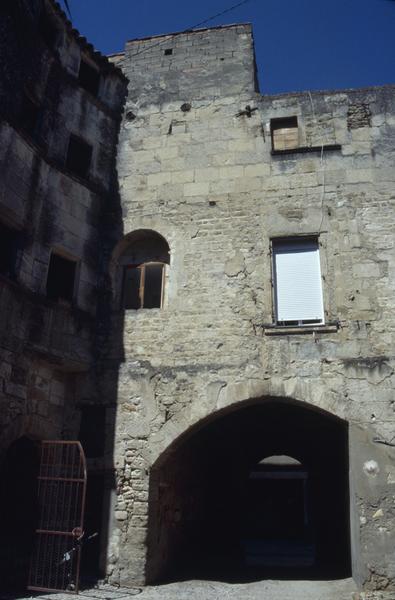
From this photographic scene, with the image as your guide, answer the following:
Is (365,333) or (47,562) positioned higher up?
(365,333)

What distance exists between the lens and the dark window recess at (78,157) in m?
9.05

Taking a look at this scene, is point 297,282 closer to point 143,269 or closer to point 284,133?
point 143,269

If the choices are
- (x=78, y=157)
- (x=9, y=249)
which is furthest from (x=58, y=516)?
(x=78, y=157)

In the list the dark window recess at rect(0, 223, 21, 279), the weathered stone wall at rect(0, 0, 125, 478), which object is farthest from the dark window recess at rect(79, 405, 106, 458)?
the dark window recess at rect(0, 223, 21, 279)

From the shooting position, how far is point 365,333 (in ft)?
25.1

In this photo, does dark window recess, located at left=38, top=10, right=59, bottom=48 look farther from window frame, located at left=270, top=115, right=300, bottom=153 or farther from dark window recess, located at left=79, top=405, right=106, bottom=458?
dark window recess, located at left=79, top=405, right=106, bottom=458

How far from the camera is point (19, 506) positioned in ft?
26.1

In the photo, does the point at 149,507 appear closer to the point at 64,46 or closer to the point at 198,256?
the point at 198,256

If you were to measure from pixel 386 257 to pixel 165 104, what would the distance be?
4864mm

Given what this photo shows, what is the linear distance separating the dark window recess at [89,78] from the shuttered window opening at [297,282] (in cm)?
448

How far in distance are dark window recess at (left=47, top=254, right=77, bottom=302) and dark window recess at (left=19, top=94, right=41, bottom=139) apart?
1.94m

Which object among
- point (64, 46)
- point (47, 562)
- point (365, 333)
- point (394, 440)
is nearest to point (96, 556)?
point (47, 562)

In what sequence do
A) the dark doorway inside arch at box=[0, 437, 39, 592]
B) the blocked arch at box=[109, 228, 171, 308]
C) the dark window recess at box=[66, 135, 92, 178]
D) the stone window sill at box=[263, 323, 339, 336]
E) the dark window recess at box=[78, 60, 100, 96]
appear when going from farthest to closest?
the dark window recess at box=[78, 60, 100, 96], the dark window recess at box=[66, 135, 92, 178], the blocked arch at box=[109, 228, 171, 308], the stone window sill at box=[263, 323, 339, 336], the dark doorway inside arch at box=[0, 437, 39, 592]

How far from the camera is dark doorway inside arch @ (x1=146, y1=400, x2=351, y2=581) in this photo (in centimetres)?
813
